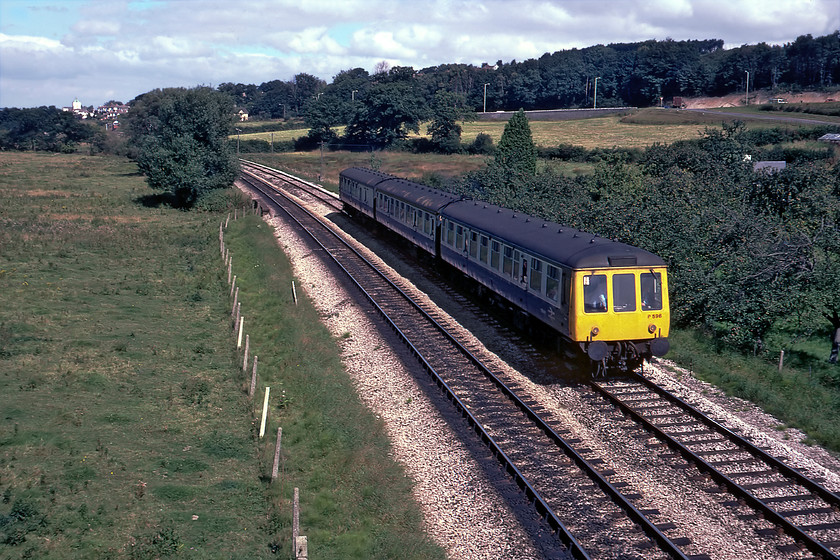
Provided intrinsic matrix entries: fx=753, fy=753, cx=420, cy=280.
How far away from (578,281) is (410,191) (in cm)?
1756

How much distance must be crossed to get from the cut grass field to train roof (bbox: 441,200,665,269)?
598 cm

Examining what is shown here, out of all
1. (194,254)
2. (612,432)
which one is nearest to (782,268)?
(612,432)

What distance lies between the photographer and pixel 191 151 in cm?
5422

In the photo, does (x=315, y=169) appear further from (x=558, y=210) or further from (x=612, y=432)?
(x=612, y=432)

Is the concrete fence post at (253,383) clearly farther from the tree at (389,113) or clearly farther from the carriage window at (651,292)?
the tree at (389,113)

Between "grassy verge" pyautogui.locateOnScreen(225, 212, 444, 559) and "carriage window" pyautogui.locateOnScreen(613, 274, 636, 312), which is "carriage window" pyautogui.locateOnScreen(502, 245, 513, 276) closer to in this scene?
"carriage window" pyautogui.locateOnScreen(613, 274, 636, 312)

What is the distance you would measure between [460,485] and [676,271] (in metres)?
15.1

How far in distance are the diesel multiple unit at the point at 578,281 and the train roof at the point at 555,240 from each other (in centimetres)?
2

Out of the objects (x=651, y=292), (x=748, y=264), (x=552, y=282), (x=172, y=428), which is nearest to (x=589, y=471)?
(x=651, y=292)

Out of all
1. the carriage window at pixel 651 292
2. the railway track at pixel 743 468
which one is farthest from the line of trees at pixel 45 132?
the railway track at pixel 743 468

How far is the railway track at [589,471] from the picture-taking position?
11188 millimetres

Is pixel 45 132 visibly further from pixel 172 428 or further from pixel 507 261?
pixel 172 428

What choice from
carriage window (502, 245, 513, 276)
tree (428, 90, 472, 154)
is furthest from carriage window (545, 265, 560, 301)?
tree (428, 90, 472, 154)

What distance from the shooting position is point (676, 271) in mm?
25406
